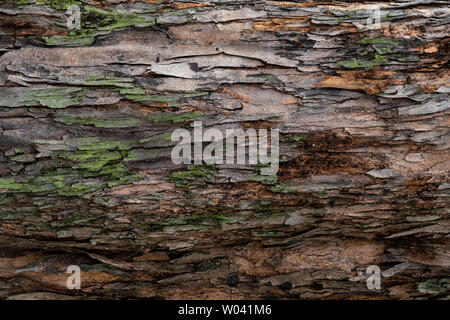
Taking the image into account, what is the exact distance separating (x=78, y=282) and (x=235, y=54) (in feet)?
6.10

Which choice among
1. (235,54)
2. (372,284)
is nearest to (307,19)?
(235,54)

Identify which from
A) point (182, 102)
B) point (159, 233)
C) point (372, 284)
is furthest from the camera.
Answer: point (372, 284)

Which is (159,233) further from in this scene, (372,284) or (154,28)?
(372,284)

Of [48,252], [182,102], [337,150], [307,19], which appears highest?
[307,19]

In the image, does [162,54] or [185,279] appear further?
[185,279]

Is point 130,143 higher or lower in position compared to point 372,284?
higher

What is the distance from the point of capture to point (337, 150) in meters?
2.87

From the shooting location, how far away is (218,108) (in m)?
2.79

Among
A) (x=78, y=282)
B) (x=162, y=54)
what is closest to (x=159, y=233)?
(x=78, y=282)

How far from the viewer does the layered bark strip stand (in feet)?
9.07

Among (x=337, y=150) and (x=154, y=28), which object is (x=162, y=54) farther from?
(x=337, y=150)

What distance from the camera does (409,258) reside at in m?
3.20

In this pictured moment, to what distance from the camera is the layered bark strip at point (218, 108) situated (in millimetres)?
2764

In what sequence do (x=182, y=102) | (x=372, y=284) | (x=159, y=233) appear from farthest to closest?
(x=372, y=284) < (x=159, y=233) < (x=182, y=102)
